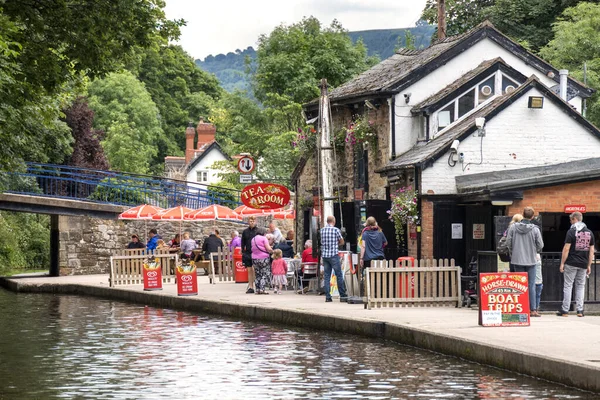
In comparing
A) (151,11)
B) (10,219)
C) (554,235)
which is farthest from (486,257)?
(10,219)

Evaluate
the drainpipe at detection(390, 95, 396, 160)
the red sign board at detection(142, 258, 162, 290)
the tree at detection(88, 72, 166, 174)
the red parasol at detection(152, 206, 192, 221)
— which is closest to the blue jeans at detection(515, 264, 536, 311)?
the red sign board at detection(142, 258, 162, 290)

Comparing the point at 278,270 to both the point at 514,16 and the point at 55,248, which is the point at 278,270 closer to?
the point at 55,248

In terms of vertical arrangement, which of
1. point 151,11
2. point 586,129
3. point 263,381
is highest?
point 151,11

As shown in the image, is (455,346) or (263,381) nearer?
(263,381)

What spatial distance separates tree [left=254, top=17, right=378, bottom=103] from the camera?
216ft

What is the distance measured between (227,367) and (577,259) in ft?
25.6

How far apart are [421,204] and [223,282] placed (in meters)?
8.31

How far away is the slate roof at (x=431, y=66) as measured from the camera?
112 feet

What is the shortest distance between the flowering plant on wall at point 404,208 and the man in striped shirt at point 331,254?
16.6 feet

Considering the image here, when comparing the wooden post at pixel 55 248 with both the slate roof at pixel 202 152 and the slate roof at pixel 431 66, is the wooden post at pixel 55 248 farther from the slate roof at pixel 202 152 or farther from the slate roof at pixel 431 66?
the slate roof at pixel 202 152

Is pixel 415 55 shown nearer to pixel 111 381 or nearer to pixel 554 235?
pixel 554 235

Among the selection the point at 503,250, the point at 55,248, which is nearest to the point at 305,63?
the point at 55,248

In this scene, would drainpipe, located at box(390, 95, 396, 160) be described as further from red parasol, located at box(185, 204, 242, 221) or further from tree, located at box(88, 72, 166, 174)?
tree, located at box(88, 72, 166, 174)

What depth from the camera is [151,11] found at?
2627 cm
